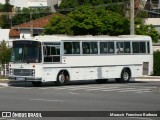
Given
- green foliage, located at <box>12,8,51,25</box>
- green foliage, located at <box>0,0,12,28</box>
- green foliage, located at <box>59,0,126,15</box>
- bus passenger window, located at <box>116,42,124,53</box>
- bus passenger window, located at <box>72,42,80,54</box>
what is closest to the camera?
bus passenger window, located at <box>72,42,80,54</box>

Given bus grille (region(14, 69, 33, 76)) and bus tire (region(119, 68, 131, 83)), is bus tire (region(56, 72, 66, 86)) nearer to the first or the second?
bus grille (region(14, 69, 33, 76))

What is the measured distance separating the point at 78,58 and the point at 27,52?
3.25 metres

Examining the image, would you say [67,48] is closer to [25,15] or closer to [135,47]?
[135,47]

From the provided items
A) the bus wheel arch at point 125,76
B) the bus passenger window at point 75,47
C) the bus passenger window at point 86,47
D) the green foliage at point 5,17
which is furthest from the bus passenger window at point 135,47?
the green foliage at point 5,17

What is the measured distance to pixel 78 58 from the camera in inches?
1361

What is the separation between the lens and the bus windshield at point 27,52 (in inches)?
1282

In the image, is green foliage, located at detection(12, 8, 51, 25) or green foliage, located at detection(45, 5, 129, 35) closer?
green foliage, located at detection(45, 5, 129, 35)

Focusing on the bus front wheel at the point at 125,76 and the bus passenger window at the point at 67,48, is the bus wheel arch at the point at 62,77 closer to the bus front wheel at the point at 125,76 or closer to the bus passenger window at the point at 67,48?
the bus passenger window at the point at 67,48

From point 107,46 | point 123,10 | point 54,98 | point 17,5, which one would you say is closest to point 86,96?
point 54,98

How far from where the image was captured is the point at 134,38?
3778cm

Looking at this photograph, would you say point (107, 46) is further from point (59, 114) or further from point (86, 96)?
point (59, 114)

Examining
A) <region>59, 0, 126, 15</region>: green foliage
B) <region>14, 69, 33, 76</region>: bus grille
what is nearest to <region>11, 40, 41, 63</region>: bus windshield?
<region>14, 69, 33, 76</region>: bus grille

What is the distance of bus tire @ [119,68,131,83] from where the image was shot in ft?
122

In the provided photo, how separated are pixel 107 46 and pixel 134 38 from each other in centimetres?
238
